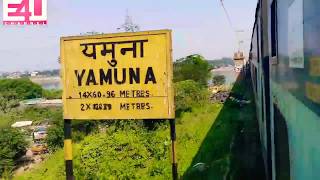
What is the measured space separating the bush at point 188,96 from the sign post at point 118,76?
22.0m

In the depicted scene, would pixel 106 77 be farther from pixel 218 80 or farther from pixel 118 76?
pixel 218 80

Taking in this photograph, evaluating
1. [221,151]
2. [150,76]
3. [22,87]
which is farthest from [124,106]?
[22,87]

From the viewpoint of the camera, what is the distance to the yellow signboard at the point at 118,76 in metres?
4.56

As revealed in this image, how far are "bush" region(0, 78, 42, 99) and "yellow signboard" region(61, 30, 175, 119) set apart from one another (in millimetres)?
85014

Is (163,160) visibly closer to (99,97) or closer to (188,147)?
(188,147)

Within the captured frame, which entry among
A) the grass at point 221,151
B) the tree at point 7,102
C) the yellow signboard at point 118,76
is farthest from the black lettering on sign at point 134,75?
the tree at point 7,102

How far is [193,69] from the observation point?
143 ft

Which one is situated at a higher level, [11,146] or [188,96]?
[188,96]

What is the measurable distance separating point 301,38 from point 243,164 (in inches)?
303

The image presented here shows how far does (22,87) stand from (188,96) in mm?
74829

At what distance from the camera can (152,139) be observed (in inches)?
678

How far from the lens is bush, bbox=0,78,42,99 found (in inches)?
3550

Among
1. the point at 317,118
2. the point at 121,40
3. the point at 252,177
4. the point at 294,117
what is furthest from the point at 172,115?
the point at 252,177

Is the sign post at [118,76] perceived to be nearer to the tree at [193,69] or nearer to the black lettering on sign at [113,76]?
the black lettering on sign at [113,76]
